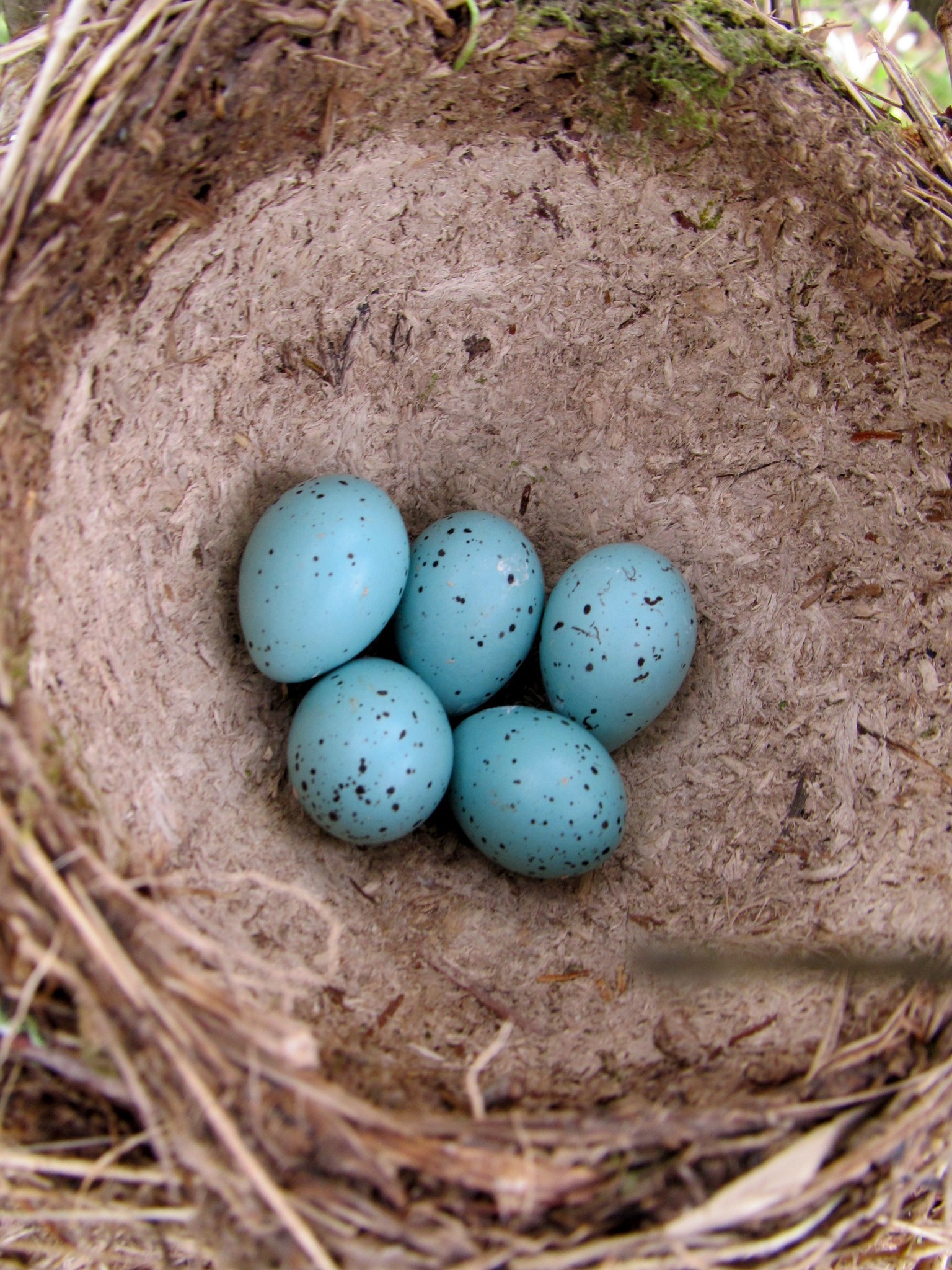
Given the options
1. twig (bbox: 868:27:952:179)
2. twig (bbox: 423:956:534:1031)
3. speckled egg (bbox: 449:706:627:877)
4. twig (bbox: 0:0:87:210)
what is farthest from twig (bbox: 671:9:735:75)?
twig (bbox: 423:956:534:1031)

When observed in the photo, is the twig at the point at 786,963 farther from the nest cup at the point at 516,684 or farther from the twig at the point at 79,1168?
the twig at the point at 79,1168

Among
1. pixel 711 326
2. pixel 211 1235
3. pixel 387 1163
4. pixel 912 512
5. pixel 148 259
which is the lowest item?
pixel 211 1235

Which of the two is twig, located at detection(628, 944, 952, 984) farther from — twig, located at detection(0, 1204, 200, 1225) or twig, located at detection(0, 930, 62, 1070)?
twig, located at detection(0, 930, 62, 1070)

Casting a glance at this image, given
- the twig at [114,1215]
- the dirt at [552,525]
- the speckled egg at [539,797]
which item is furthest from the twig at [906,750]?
the twig at [114,1215]

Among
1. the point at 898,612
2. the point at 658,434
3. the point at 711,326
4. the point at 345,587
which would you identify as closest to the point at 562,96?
the point at 711,326

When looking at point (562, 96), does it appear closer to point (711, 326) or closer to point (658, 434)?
point (711, 326)

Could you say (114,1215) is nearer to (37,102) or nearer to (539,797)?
(539,797)
